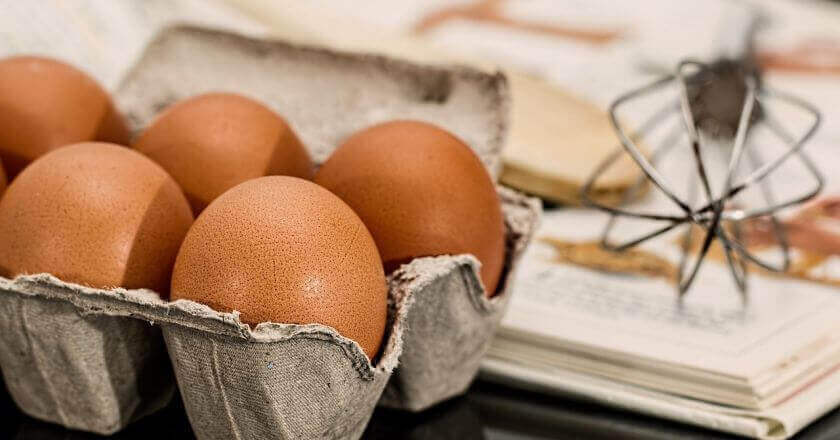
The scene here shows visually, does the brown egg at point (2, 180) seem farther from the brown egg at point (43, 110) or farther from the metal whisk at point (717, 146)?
the metal whisk at point (717, 146)

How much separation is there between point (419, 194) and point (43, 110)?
22cm

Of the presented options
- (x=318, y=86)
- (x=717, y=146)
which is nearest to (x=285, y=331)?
(x=318, y=86)

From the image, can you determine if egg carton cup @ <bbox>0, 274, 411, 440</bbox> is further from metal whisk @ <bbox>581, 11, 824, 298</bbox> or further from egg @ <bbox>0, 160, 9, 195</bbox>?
metal whisk @ <bbox>581, 11, 824, 298</bbox>

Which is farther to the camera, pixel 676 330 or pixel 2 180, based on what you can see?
pixel 676 330

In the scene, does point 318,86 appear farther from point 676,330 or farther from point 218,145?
point 676,330

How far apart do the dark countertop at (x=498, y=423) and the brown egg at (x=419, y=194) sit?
0.09m

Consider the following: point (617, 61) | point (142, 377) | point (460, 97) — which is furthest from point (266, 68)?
point (617, 61)

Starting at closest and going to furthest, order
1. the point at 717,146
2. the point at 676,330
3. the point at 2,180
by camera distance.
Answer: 1. the point at 2,180
2. the point at 676,330
3. the point at 717,146

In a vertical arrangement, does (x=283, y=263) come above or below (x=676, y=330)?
above

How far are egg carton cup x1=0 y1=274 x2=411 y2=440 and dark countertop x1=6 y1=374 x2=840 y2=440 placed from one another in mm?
20

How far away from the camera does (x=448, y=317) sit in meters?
0.47

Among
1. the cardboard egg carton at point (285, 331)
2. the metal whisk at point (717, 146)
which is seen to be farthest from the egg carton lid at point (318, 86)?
the metal whisk at point (717, 146)

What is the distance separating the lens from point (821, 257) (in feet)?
2.38

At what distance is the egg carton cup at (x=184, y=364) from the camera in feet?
1.29
